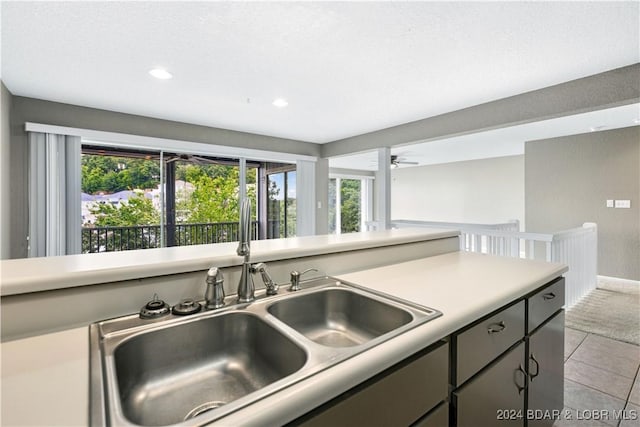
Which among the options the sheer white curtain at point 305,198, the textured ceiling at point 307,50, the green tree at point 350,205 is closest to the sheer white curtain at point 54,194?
the textured ceiling at point 307,50

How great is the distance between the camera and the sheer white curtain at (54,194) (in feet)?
10.6

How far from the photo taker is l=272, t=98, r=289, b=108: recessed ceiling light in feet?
10.9

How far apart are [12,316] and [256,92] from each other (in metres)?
2.77

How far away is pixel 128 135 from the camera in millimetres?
3754

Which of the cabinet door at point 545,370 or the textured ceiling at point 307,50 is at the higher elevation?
the textured ceiling at point 307,50

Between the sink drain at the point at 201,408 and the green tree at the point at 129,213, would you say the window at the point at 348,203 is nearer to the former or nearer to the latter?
the green tree at the point at 129,213

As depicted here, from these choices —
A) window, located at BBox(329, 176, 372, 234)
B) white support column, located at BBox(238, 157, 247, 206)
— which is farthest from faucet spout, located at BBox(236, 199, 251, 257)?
window, located at BBox(329, 176, 372, 234)

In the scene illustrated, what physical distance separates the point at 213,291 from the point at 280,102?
2.84 metres

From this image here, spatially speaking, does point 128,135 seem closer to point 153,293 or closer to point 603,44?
point 153,293

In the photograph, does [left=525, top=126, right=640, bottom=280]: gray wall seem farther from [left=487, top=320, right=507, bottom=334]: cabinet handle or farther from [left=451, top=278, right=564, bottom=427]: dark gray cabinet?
[left=487, top=320, right=507, bottom=334]: cabinet handle

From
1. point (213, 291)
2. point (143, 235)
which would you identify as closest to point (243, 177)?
point (143, 235)

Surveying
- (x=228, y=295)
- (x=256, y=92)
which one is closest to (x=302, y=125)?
(x=256, y=92)

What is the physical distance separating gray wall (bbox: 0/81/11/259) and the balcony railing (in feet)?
2.36

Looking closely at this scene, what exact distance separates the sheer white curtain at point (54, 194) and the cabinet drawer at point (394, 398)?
3996 millimetres
